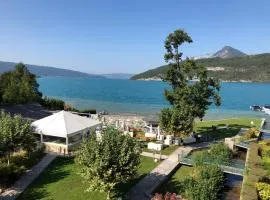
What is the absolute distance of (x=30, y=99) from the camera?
62.7m

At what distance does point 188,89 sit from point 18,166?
2036cm

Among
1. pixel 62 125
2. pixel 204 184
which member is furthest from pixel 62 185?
pixel 62 125

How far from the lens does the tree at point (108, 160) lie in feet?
57.5

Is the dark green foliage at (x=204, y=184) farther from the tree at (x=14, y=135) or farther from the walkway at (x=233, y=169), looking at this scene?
the tree at (x=14, y=135)

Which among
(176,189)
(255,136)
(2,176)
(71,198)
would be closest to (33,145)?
(2,176)

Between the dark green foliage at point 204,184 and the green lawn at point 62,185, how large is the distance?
14.4 ft

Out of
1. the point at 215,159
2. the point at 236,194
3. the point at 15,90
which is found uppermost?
the point at 15,90

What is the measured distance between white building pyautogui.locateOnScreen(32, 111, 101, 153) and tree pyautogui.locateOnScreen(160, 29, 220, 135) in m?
8.20

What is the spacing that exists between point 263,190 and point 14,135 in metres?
17.8

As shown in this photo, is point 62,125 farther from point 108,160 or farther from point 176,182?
point 108,160

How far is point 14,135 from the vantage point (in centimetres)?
2388

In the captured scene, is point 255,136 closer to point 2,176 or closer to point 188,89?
point 188,89

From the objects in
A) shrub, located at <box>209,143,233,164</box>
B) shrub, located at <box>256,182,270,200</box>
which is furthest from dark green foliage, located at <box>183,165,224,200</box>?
shrub, located at <box>209,143,233,164</box>

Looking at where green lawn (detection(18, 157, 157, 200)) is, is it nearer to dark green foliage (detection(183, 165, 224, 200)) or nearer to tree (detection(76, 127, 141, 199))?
tree (detection(76, 127, 141, 199))
